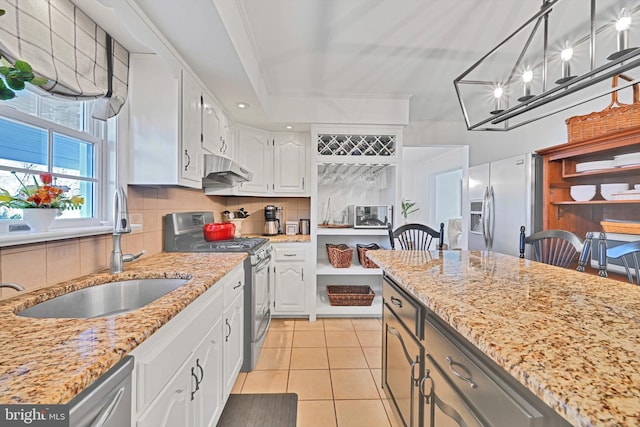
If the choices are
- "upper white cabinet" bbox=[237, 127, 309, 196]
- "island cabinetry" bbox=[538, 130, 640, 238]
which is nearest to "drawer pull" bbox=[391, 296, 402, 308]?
"upper white cabinet" bbox=[237, 127, 309, 196]

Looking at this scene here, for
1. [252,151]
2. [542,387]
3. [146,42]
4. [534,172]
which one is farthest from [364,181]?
[542,387]

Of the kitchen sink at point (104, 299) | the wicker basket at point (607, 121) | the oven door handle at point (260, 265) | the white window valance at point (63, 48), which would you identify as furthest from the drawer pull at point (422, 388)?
the wicker basket at point (607, 121)

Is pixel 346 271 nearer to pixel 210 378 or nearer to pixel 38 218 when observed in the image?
pixel 210 378

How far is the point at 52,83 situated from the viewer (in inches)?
46.1

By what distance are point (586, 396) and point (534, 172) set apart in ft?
10.2

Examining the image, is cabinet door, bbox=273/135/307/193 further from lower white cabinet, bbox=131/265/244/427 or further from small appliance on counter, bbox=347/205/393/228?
→ lower white cabinet, bbox=131/265/244/427

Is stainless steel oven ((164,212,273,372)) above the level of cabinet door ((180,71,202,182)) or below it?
below

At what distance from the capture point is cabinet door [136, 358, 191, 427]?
88 centimetres

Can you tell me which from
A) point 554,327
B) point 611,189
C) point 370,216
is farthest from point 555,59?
point 554,327

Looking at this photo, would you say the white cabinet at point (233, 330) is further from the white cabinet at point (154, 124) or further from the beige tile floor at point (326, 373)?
the white cabinet at point (154, 124)

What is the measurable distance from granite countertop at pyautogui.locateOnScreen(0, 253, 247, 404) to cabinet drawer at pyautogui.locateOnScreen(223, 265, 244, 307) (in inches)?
19.4

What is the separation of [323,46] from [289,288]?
238cm

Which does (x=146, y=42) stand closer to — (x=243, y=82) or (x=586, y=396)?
(x=243, y=82)

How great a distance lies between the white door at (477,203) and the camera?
3488mm
